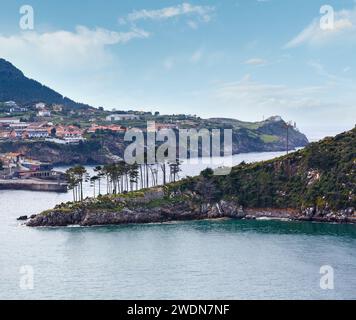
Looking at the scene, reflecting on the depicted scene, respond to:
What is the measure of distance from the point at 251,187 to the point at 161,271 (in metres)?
42.9

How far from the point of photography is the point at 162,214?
310ft

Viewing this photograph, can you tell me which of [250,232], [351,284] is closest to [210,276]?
[351,284]

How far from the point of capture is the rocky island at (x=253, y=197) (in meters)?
91.9

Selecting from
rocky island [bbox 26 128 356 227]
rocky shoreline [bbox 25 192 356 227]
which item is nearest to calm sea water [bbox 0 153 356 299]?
rocky shoreline [bbox 25 192 356 227]

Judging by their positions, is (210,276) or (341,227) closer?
(210,276)

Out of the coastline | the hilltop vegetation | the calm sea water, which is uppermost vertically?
the hilltop vegetation

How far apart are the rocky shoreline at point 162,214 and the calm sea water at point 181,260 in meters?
2.98

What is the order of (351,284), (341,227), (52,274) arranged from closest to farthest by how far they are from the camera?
(351,284), (52,274), (341,227)

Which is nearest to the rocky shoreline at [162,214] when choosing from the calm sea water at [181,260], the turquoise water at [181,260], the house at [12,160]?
Answer: the calm sea water at [181,260]

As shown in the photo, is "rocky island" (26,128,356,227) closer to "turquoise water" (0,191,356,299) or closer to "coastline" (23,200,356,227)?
"coastline" (23,200,356,227)

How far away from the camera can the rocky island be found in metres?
91.9

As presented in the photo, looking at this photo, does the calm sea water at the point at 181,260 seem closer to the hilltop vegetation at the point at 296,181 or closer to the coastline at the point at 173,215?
the coastline at the point at 173,215

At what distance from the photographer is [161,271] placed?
60938 millimetres
